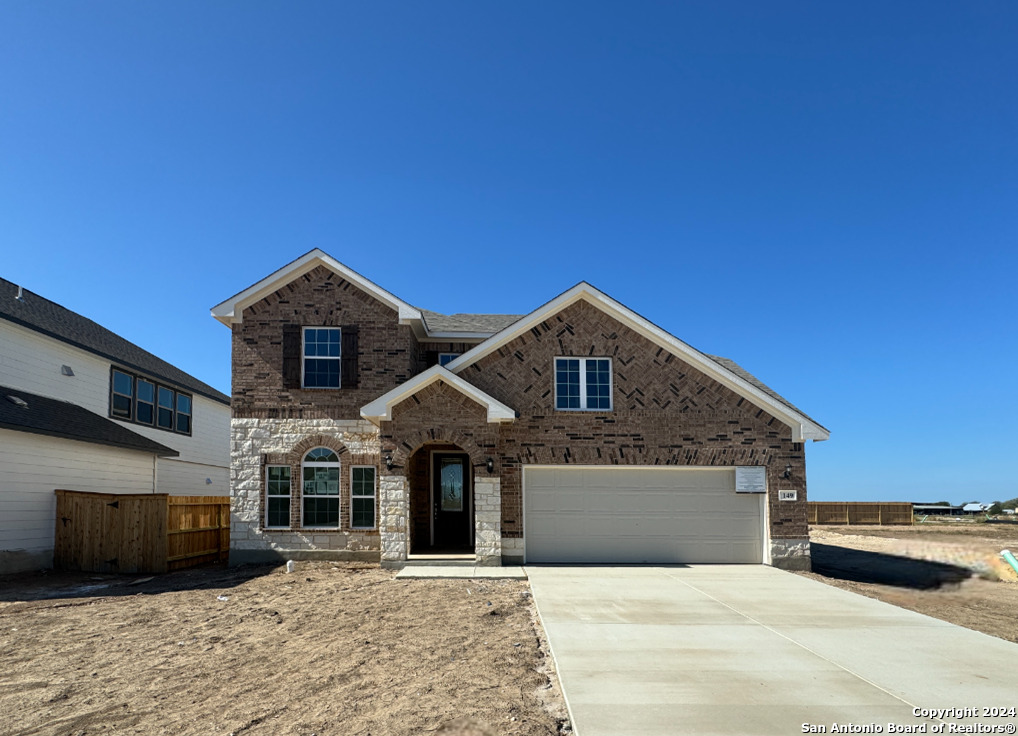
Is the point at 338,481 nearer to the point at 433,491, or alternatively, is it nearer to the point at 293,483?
the point at 293,483

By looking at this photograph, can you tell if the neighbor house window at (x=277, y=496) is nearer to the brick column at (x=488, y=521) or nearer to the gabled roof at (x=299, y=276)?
the gabled roof at (x=299, y=276)

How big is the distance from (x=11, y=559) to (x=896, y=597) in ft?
58.9

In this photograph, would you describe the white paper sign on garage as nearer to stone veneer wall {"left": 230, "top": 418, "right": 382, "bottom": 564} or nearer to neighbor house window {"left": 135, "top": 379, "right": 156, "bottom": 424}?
stone veneer wall {"left": 230, "top": 418, "right": 382, "bottom": 564}

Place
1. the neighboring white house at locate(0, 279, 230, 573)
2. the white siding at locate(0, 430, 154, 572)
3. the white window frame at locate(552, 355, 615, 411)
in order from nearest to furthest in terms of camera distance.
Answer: the white siding at locate(0, 430, 154, 572), the neighboring white house at locate(0, 279, 230, 573), the white window frame at locate(552, 355, 615, 411)

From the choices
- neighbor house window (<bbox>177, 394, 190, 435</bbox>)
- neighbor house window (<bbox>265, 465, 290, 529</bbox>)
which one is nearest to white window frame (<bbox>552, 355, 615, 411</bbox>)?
neighbor house window (<bbox>265, 465, 290, 529</bbox>)

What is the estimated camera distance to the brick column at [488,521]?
14742 millimetres

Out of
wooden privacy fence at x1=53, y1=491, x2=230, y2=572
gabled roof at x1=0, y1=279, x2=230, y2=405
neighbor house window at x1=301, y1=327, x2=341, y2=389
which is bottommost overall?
wooden privacy fence at x1=53, y1=491, x2=230, y2=572

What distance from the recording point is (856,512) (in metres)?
37.8

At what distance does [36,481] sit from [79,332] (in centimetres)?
615

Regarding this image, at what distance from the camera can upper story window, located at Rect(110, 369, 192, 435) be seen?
2123 cm

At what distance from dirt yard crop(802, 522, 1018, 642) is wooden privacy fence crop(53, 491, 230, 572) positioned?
1402cm

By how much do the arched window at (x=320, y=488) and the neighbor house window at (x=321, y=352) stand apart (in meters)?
1.83

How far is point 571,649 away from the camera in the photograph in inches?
314

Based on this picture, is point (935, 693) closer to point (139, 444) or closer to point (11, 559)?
point (11, 559)
